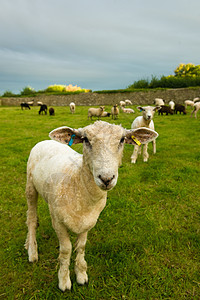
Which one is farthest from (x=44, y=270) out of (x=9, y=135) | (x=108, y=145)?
(x=9, y=135)

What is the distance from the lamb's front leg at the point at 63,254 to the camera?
226 cm

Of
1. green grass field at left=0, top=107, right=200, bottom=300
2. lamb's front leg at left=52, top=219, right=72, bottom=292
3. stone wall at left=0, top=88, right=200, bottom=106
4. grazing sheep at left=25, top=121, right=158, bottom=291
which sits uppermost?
→ stone wall at left=0, top=88, right=200, bottom=106

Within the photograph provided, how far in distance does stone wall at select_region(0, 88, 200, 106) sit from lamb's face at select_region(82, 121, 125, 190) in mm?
28469

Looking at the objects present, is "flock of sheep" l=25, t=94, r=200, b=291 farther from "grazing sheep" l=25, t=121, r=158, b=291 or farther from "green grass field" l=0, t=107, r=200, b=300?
"green grass field" l=0, t=107, r=200, b=300

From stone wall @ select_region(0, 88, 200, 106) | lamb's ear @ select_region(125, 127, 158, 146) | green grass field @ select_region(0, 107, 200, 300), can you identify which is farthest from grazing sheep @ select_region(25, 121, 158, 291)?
stone wall @ select_region(0, 88, 200, 106)

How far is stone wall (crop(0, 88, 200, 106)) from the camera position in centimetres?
2762

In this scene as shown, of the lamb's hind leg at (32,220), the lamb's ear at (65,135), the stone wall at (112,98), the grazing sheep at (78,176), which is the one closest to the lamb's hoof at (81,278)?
the grazing sheep at (78,176)

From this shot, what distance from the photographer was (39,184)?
265 cm

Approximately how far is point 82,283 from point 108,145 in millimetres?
1946

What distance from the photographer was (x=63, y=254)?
236 centimetres

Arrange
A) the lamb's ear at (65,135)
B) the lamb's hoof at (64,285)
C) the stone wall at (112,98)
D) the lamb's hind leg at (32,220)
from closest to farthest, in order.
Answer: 1. the lamb's ear at (65,135)
2. the lamb's hoof at (64,285)
3. the lamb's hind leg at (32,220)
4. the stone wall at (112,98)

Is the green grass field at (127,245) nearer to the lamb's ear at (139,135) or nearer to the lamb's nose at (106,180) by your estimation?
the lamb's nose at (106,180)

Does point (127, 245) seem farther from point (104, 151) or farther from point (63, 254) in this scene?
point (104, 151)

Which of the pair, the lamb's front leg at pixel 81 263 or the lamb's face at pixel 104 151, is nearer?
the lamb's face at pixel 104 151
